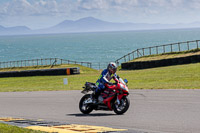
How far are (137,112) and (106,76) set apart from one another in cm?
152

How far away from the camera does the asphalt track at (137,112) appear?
31.1 feet

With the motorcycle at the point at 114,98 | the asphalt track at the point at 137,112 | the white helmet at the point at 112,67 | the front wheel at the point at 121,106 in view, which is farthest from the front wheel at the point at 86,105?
the white helmet at the point at 112,67

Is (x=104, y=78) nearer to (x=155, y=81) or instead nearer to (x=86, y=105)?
(x=86, y=105)

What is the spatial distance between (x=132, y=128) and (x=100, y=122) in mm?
1491

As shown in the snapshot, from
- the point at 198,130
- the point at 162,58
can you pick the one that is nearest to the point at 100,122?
the point at 198,130

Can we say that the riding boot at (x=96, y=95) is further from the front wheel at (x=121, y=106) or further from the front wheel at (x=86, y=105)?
the front wheel at (x=121, y=106)

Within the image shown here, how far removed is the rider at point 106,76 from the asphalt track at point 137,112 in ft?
2.69

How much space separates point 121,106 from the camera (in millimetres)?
11492

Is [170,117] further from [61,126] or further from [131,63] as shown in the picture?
[131,63]

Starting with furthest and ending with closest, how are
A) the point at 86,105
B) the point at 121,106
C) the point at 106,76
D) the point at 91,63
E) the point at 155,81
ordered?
1. the point at 91,63
2. the point at 155,81
3. the point at 86,105
4. the point at 121,106
5. the point at 106,76

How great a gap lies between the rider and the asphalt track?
821 mm

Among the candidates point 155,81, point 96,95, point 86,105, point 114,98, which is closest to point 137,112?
point 114,98

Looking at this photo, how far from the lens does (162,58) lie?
3806 cm

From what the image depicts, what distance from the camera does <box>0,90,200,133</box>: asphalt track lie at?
9484 mm
